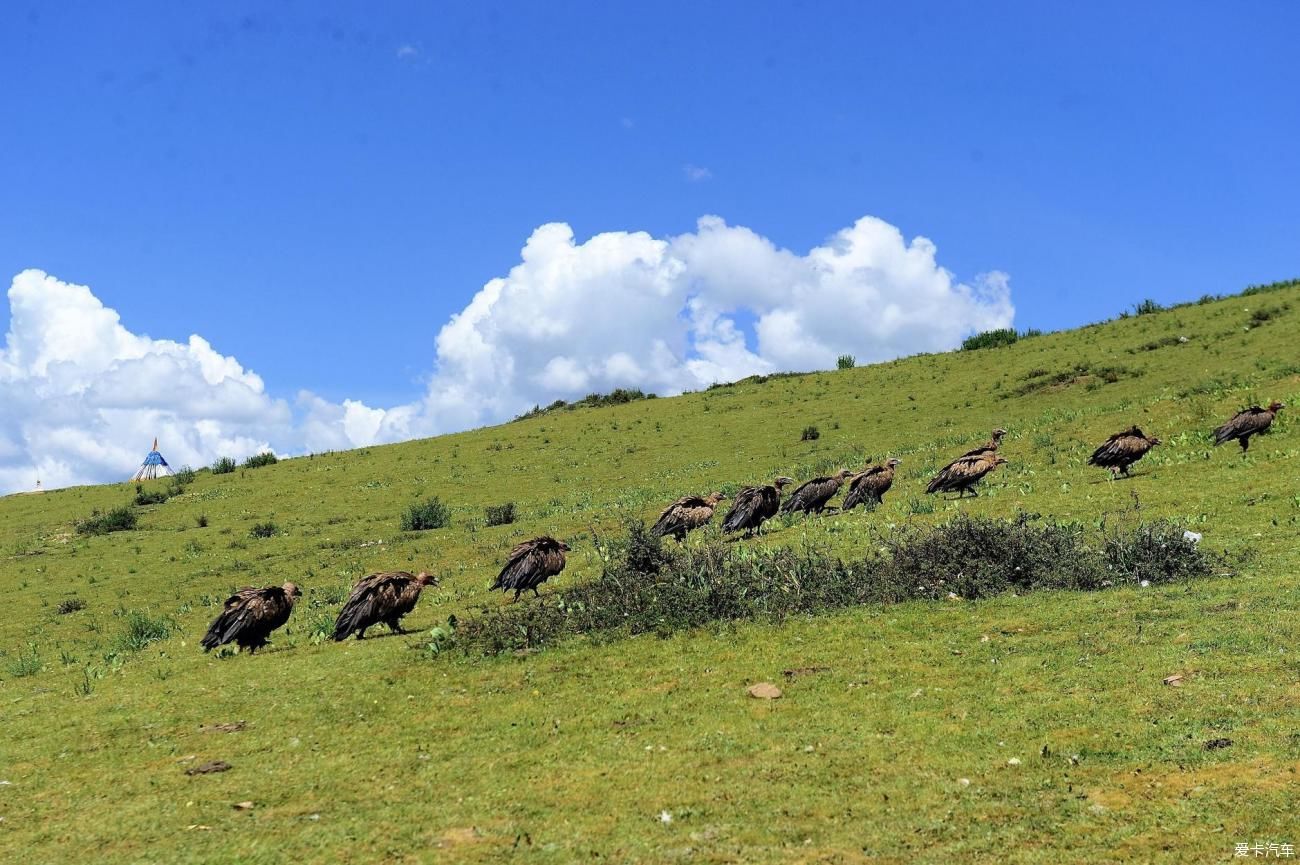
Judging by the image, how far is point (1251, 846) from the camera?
6.11 m

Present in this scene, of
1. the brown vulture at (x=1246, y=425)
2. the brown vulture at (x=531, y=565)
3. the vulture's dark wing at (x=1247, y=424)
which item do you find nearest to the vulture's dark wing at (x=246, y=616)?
the brown vulture at (x=531, y=565)

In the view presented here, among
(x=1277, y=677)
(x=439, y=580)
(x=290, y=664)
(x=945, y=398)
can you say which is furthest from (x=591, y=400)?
(x=1277, y=677)

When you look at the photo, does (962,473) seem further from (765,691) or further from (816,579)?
(765,691)

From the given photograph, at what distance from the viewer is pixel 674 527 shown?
2155 centimetres

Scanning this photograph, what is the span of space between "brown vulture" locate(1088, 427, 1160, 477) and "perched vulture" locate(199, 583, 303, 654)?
18648mm

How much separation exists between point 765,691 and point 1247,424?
18.7m

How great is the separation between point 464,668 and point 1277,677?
8.94 meters

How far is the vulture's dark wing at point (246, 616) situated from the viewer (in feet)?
49.3

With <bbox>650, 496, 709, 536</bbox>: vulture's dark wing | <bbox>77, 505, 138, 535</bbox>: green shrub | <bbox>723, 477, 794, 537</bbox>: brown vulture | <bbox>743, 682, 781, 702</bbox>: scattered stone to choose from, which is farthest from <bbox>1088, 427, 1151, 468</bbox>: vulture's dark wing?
<bbox>77, 505, 138, 535</bbox>: green shrub

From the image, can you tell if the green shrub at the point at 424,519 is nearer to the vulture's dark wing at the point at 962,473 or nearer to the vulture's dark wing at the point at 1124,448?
the vulture's dark wing at the point at 962,473

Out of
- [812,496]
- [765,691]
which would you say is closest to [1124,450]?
[812,496]

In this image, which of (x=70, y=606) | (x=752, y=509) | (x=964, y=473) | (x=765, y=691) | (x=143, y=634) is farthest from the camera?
(x=70, y=606)

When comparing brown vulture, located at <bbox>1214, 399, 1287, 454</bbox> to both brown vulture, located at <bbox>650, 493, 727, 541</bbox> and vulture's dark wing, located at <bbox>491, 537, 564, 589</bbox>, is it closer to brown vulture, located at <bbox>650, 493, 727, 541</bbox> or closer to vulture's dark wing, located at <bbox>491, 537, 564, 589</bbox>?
brown vulture, located at <bbox>650, 493, 727, 541</bbox>

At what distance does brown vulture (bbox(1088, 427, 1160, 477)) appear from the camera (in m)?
23.2
